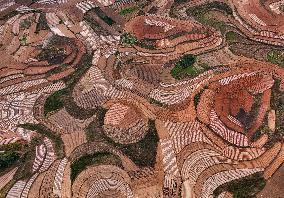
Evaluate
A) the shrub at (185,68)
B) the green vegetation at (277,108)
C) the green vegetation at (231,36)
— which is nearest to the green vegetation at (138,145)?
the shrub at (185,68)

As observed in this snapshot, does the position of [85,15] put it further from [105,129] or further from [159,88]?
[105,129]

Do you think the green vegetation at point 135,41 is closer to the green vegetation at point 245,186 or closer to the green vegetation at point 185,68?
the green vegetation at point 185,68

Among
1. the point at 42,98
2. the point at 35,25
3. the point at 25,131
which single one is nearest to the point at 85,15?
the point at 35,25

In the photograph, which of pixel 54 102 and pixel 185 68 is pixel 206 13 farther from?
pixel 54 102

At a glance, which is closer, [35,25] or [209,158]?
[209,158]

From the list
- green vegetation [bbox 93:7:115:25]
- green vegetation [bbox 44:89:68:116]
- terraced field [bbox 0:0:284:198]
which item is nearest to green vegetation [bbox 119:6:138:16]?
terraced field [bbox 0:0:284:198]
